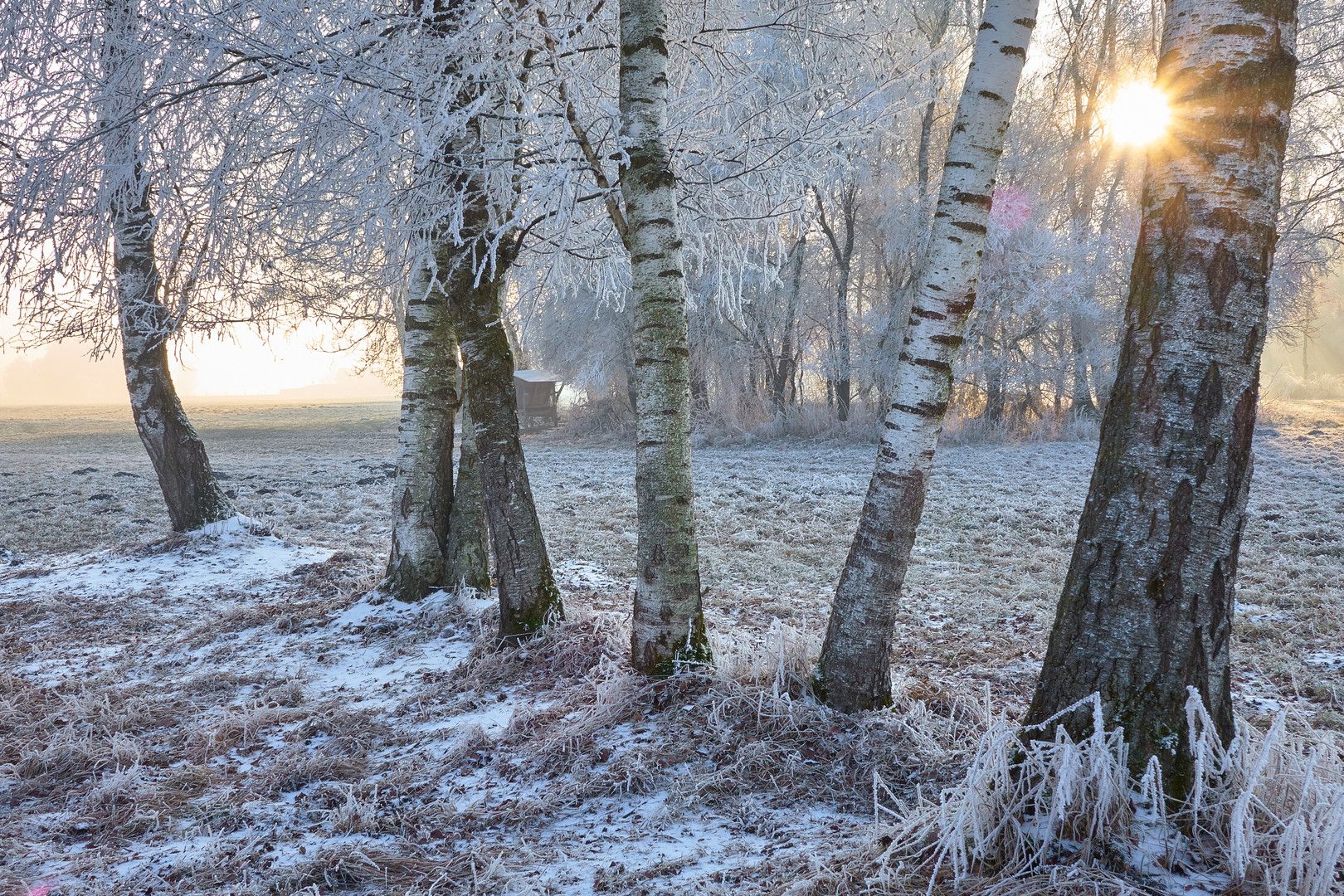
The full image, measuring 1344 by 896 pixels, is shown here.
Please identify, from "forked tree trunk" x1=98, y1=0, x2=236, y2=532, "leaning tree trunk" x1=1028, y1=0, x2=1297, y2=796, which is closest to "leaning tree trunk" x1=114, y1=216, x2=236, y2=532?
"forked tree trunk" x1=98, y1=0, x2=236, y2=532

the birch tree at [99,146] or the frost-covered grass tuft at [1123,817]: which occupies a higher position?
the birch tree at [99,146]

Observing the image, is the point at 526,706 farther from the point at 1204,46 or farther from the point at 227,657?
the point at 1204,46

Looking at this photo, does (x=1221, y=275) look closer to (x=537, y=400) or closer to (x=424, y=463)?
(x=424, y=463)

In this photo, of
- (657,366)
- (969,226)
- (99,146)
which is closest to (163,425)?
(99,146)

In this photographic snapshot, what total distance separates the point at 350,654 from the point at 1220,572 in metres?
5.16

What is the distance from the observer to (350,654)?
5.63 metres

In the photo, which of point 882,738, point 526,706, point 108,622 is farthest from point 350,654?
point 882,738

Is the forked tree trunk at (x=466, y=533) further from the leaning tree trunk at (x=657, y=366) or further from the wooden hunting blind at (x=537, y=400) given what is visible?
the wooden hunting blind at (x=537, y=400)

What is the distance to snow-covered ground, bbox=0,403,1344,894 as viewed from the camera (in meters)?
2.88

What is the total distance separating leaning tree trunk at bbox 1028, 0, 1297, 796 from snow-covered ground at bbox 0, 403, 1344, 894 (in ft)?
3.06

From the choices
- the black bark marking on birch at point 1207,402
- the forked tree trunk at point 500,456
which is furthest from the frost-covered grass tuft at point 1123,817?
the forked tree trunk at point 500,456

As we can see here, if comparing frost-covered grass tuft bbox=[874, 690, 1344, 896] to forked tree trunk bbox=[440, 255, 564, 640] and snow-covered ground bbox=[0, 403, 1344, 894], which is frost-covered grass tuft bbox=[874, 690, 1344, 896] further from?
forked tree trunk bbox=[440, 255, 564, 640]

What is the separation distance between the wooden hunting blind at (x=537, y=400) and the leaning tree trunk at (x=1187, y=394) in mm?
27026

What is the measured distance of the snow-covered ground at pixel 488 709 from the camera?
2883mm
